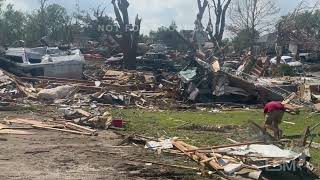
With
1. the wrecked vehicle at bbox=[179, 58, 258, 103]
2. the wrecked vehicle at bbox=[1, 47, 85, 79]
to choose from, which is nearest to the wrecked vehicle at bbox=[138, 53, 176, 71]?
the wrecked vehicle at bbox=[1, 47, 85, 79]

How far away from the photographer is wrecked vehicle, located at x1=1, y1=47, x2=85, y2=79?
31.7 m

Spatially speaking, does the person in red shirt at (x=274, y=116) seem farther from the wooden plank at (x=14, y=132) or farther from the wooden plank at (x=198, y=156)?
the wooden plank at (x=14, y=132)

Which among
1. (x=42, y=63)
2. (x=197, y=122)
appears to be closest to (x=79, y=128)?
(x=197, y=122)

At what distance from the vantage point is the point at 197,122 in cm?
1891

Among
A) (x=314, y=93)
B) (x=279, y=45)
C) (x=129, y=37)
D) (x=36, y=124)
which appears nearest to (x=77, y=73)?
(x=129, y=37)

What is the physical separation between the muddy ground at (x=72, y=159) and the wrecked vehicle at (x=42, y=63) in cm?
1719

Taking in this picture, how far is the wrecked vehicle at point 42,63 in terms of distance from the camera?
3169 cm

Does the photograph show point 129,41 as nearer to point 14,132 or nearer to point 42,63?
point 42,63

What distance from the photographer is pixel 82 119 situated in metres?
17.4

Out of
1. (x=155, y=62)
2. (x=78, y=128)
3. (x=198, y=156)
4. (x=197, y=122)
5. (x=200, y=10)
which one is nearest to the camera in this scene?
(x=198, y=156)

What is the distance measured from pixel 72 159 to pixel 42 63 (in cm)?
2122

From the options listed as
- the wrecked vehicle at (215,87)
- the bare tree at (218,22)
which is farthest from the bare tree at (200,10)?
the wrecked vehicle at (215,87)

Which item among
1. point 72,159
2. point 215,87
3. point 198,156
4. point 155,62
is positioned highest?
point 155,62

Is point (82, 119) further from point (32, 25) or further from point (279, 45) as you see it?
point (32, 25)
